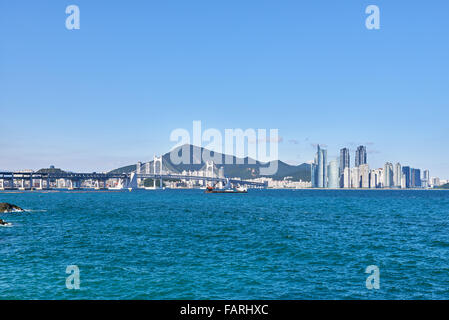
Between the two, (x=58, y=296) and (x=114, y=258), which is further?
(x=114, y=258)

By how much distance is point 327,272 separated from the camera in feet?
74.7

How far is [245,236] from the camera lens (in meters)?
38.9

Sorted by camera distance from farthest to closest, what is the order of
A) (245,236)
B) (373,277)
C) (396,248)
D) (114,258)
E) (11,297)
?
(245,236) < (396,248) < (114,258) < (373,277) < (11,297)
